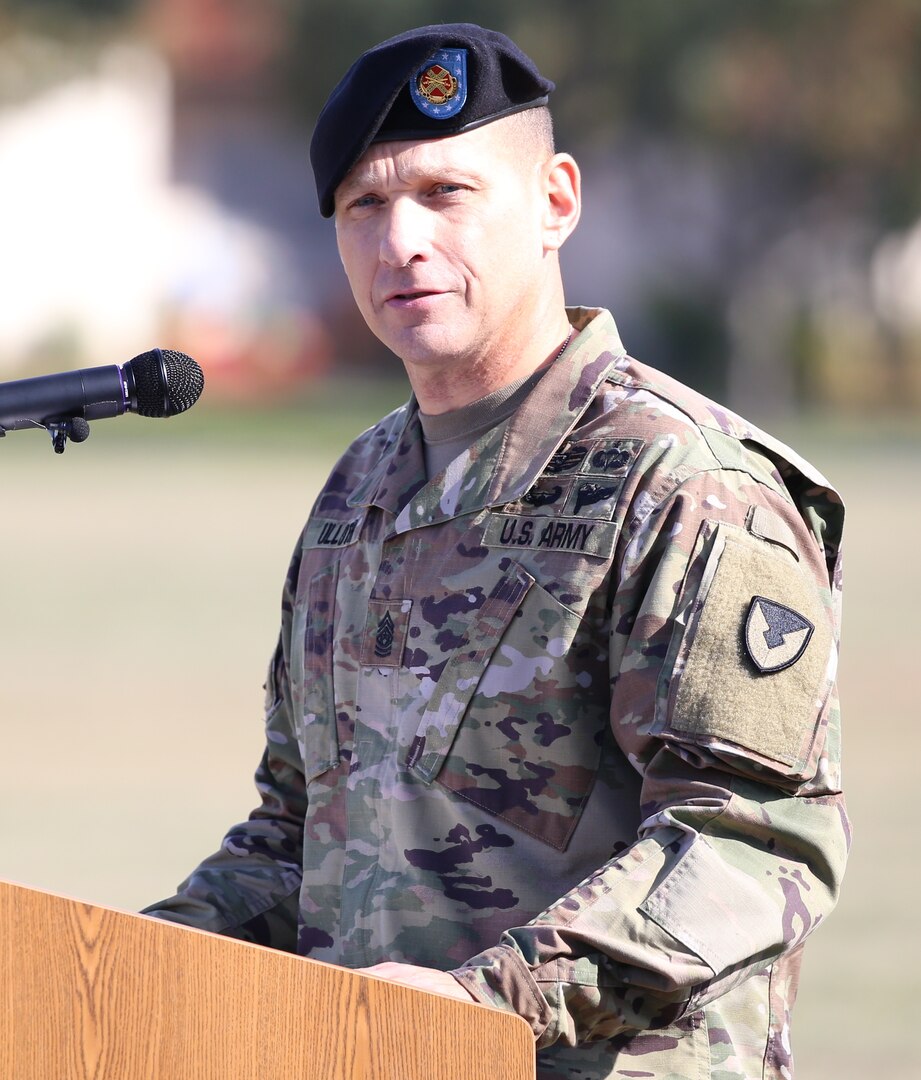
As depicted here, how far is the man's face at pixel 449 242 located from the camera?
6.50 feet

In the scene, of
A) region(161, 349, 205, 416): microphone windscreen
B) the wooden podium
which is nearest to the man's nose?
region(161, 349, 205, 416): microphone windscreen

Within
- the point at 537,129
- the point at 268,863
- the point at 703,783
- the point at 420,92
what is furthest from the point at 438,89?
the point at 268,863

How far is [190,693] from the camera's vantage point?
9289 mm

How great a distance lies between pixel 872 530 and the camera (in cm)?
1531

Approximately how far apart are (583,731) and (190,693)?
7.68 meters

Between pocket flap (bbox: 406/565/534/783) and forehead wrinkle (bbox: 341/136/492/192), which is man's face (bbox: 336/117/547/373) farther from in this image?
pocket flap (bbox: 406/565/534/783)

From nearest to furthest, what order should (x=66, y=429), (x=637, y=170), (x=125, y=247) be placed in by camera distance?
(x=66, y=429) → (x=125, y=247) → (x=637, y=170)

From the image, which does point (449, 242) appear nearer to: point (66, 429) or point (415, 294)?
point (415, 294)

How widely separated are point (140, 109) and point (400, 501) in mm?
31938

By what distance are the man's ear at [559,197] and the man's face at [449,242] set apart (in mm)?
35

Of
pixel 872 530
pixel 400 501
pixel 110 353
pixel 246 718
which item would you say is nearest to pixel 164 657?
pixel 246 718

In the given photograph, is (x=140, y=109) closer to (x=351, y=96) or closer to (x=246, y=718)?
(x=246, y=718)

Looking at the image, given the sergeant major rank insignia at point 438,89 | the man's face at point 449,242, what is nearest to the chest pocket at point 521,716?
the man's face at point 449,242

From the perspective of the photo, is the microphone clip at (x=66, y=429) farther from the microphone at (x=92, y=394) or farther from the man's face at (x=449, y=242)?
the man's face at (x=449, y=242)
